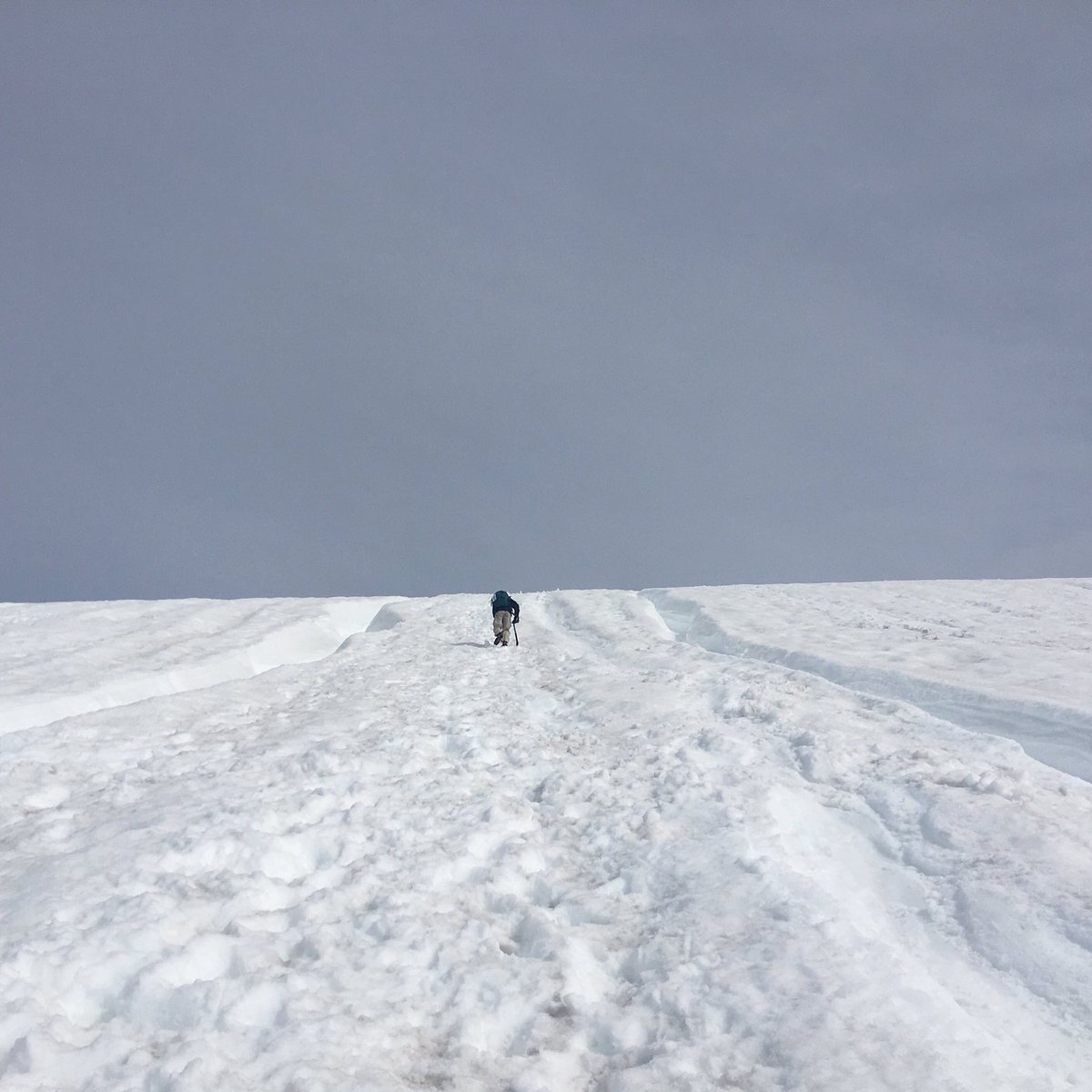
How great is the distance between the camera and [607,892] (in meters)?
5.22

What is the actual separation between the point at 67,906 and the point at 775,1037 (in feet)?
14.0

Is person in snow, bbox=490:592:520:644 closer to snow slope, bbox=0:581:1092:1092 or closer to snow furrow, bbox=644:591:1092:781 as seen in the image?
snow furrow, bbox=644:591:1092:781

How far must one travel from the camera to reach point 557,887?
5301 millimetres

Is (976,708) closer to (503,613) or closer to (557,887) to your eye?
(557,887)

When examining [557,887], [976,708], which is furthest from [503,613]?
[557,887]

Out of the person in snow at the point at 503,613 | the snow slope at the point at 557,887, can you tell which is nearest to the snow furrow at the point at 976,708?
the snow slope at the point at 557,887

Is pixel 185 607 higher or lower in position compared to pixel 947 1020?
higher

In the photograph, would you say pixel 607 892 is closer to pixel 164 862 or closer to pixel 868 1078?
pixel 868 1078

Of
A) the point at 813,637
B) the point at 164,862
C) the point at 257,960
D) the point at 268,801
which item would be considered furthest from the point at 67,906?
the point at 813,637

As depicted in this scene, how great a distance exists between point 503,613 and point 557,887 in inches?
465

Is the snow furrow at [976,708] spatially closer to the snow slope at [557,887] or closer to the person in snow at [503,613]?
the snow slope at [557,887]

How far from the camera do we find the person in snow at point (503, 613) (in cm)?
1681

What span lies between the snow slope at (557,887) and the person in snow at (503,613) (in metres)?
5.69

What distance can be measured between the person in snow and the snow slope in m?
5.69
